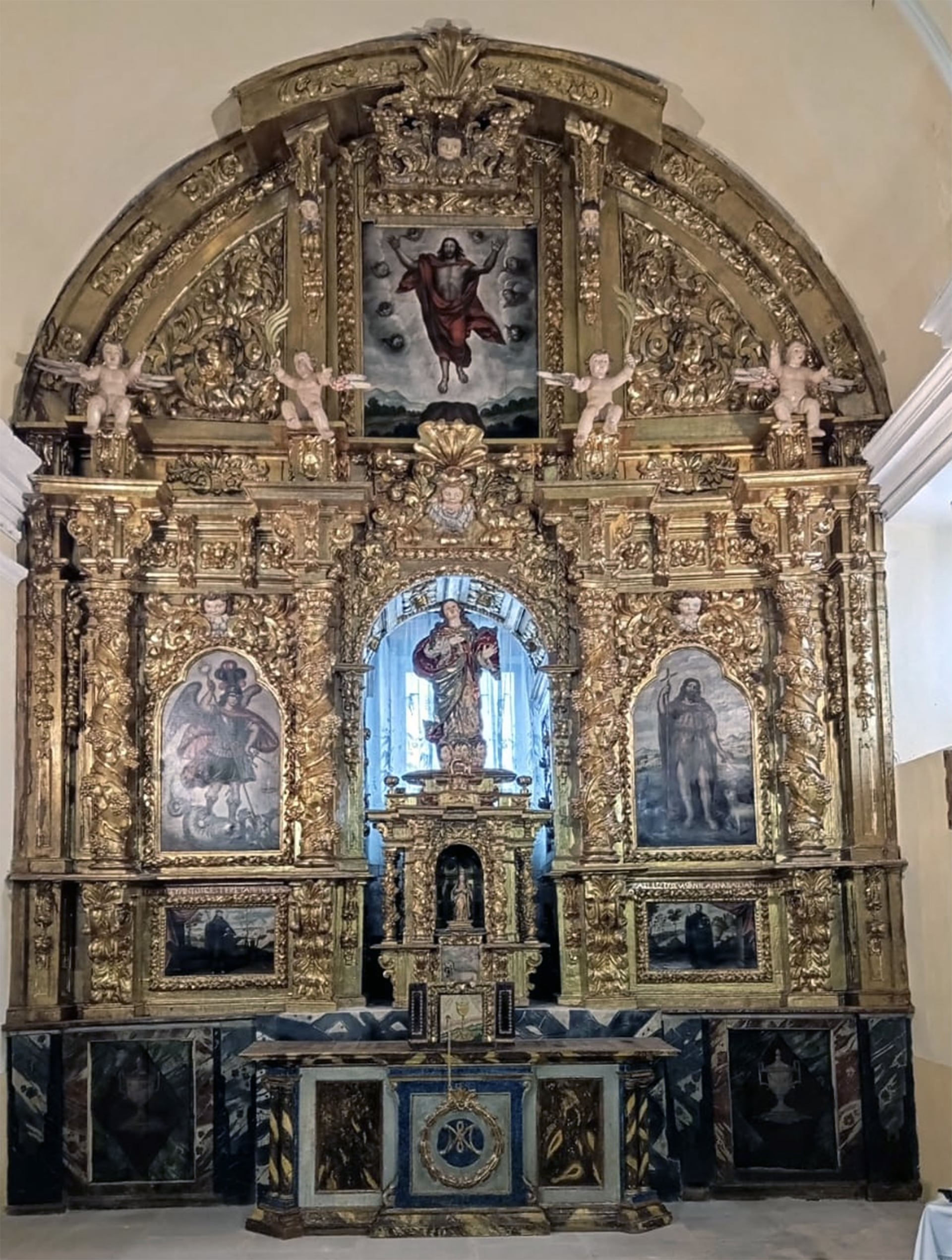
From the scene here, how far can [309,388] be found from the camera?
11758 millimetres

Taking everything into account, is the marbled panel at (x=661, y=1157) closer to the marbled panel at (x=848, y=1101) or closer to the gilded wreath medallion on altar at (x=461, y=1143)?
the marbled panel at (x=848, y=1101)

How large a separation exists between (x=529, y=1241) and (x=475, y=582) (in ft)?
17.2

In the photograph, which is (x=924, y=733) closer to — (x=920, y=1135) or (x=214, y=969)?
(x=920, y=1135)

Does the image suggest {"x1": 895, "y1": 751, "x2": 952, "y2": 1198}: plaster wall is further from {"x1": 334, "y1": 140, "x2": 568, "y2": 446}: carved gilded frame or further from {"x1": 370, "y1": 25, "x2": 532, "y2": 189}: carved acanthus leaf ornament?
{"x1": 370, "y1": 25, "x2": 532, "y2": 189}: carved acanthus leaf ornament

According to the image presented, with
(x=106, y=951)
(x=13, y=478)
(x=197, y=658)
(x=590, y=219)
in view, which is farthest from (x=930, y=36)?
(x=106, y=951)

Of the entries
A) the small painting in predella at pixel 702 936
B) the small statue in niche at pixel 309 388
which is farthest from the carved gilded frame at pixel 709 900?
the small statue in niche at pixel 309 388

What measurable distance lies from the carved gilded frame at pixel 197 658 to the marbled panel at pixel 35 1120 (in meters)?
1.63

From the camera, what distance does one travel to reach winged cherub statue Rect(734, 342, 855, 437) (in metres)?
11.9

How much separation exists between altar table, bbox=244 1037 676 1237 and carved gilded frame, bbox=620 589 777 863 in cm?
225

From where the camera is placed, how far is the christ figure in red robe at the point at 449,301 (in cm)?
1256

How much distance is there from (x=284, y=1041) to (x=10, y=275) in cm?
620

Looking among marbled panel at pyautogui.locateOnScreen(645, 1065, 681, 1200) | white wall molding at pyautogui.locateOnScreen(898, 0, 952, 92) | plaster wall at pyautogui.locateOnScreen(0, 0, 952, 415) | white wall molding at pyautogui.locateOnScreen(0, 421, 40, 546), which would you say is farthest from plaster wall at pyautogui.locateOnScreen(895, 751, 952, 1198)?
white wall molding at pyautogui.locateOnScreen(0, 421, 40, 546)

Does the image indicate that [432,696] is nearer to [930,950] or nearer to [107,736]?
[107,736]

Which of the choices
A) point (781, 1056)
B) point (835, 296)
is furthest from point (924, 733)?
point (835, 296)
